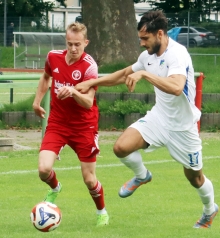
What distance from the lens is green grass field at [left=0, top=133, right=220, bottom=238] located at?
7559 millimetres

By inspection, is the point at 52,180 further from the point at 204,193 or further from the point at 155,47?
the point at 155,47

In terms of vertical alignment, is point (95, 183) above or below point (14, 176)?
above

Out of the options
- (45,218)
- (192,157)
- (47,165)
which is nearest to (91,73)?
(47,165)

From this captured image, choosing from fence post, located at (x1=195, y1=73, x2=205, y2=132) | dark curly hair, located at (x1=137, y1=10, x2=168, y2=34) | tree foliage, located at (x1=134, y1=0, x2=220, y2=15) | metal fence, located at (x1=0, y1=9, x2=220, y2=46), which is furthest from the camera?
tree foliage, located at (x1=134, y1=0, x2=220, y2=15)

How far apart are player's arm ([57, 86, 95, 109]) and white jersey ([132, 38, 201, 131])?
604mm

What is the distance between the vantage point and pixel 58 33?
38.6 metres

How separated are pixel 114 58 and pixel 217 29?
A: 1681 centimetres

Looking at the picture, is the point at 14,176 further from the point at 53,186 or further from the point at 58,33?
the point at 58,33

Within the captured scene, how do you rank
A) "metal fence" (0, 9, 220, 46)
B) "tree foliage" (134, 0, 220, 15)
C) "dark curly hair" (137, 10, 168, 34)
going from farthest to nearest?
1. "tree foliage" (134, 0, 220, 15)
2. "metal fence" (0, 9, 220, 46)
3. "dark curly hair" (137, 10, 168, 34)

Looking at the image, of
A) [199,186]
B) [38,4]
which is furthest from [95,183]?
[38,4]

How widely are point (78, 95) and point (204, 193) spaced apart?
1.54 m

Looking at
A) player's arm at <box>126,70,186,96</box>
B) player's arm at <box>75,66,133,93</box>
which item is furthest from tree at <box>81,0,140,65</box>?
player's arm at <box>126,70,186,96</box>

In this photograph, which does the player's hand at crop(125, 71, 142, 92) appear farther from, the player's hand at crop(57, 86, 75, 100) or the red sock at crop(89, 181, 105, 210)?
the red sock at crop(89, 181, 105, 210)

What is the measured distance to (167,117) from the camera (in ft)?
25.2
